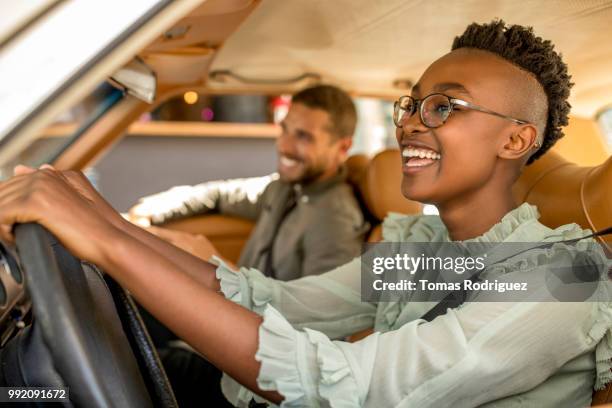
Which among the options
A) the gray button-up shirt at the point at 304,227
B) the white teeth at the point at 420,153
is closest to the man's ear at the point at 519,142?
the white teeth at the point at 420,153

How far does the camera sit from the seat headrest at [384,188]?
7.26ft

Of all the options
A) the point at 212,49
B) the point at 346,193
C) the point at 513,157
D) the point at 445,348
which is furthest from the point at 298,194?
the point at 445,348

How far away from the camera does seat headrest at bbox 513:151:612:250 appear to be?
4.40ft

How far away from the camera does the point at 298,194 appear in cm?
272

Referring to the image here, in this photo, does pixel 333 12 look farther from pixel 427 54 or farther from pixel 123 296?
pixel 123 296

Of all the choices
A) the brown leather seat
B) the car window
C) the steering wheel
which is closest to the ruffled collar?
the brown leather seat

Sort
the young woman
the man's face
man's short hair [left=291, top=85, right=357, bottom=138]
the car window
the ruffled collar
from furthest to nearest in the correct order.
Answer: the man's face
man's short hair [left=291, top=85, right=357, bottom=138]
the car window
the ruffled collar
the young woman

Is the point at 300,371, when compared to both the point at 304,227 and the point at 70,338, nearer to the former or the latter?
the point at 70,338

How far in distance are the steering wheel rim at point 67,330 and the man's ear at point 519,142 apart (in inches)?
30.4

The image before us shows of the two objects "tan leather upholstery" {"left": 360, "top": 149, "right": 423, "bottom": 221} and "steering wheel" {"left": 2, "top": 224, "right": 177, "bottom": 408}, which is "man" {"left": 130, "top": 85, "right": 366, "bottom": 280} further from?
"steering wheel" {"left": 2, "top": 224, "right": 177, "bottom": 408}

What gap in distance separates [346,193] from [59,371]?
177 cm

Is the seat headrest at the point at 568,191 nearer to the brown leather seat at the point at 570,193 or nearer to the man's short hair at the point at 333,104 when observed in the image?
the brown leather seat at the point at 570,193

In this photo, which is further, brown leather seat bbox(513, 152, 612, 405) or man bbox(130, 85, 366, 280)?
man bbox(130, 85, 366, 280)

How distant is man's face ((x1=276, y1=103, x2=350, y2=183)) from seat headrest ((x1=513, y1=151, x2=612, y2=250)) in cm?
112
